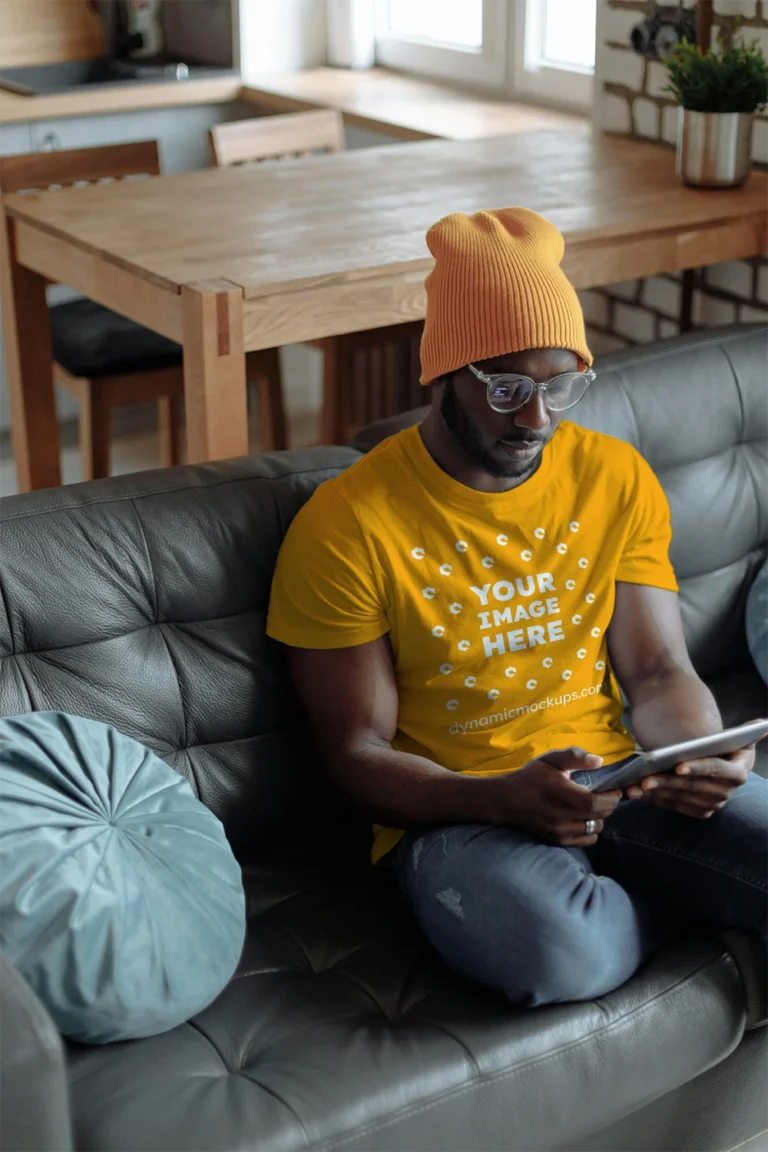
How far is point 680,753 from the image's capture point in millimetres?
1532

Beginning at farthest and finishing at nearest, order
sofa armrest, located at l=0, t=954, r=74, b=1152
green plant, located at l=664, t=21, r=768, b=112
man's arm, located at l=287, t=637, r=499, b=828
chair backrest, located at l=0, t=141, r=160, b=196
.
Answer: chair backrest, located at l=0, t=141, r=160, b=196, green plant, located at l=664, t=21, r=768, b=112, man's arm, located at l=287, t=637, r=499, b=828, sofa armrest, located at l=0, t=954, r=74, b=1152

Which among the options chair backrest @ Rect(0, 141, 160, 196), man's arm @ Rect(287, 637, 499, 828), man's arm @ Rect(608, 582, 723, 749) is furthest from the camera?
chair backrest @ Rect(0, 141, 160, 196)

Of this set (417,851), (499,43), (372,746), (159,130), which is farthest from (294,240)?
(159,130)

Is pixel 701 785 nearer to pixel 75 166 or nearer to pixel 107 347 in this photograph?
pixel 107 347

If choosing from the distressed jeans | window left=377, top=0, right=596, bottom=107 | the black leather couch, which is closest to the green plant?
the black leather couch

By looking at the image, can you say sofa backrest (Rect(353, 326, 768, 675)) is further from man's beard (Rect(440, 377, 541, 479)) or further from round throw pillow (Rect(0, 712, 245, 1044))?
round throw pillow (Rect(0, 712, 245, 1044))

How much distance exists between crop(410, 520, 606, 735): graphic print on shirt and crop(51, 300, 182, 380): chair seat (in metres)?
1.65

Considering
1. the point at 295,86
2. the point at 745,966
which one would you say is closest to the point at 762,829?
the point at 745,966

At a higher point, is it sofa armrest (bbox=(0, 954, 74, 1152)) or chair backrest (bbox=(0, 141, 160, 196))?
chair backrest (bbox=(0, 141, 160, 196))

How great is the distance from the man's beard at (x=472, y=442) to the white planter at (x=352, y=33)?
3016 mm

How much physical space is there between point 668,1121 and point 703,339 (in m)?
1.23

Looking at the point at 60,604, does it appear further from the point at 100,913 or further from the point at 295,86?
the point at 295,86

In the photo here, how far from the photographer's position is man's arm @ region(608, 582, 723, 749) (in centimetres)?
183

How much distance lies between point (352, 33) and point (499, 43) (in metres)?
0.68
